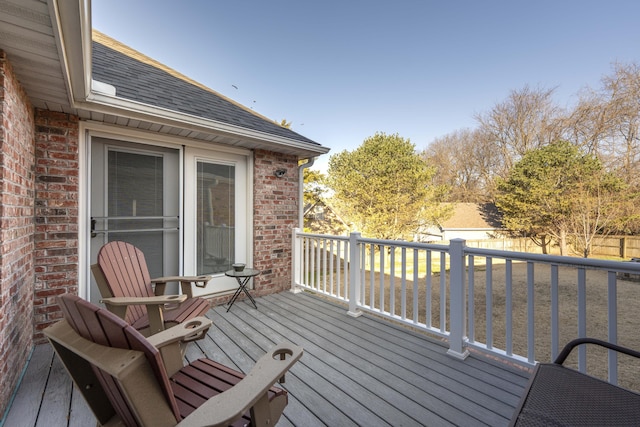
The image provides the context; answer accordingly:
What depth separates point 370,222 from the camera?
47.5ft

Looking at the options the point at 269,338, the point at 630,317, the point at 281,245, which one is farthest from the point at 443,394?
the point at 630,317

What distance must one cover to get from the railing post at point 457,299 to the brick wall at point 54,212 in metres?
3.68

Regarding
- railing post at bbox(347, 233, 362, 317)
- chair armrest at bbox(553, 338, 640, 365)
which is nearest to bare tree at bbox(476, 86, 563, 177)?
railing post at bbox(347, 233, 362, 317)

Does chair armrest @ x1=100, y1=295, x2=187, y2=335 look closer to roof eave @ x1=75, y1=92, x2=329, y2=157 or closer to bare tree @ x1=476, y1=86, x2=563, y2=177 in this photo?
roof eave @ x1=75, y1=92, x2=329, y2=157

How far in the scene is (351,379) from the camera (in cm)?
225

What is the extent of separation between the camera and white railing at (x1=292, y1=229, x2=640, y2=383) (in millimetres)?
2100

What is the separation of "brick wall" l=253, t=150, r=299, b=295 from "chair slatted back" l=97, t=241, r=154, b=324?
174 centimetres

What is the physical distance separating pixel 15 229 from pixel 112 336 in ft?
6.30

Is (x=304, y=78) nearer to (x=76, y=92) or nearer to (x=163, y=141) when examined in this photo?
(x=163, y=141)

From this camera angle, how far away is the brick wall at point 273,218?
435 cm

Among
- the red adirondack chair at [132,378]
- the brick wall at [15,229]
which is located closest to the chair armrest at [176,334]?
the red adirondack chair at [132,378]

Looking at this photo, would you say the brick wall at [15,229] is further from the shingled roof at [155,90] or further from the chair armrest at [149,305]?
the shingled roof at [155,90]

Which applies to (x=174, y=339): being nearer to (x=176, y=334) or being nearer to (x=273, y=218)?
(x=176, y=334)

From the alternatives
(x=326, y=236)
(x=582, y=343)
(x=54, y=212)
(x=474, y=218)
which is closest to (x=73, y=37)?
(x=54, y=212)
